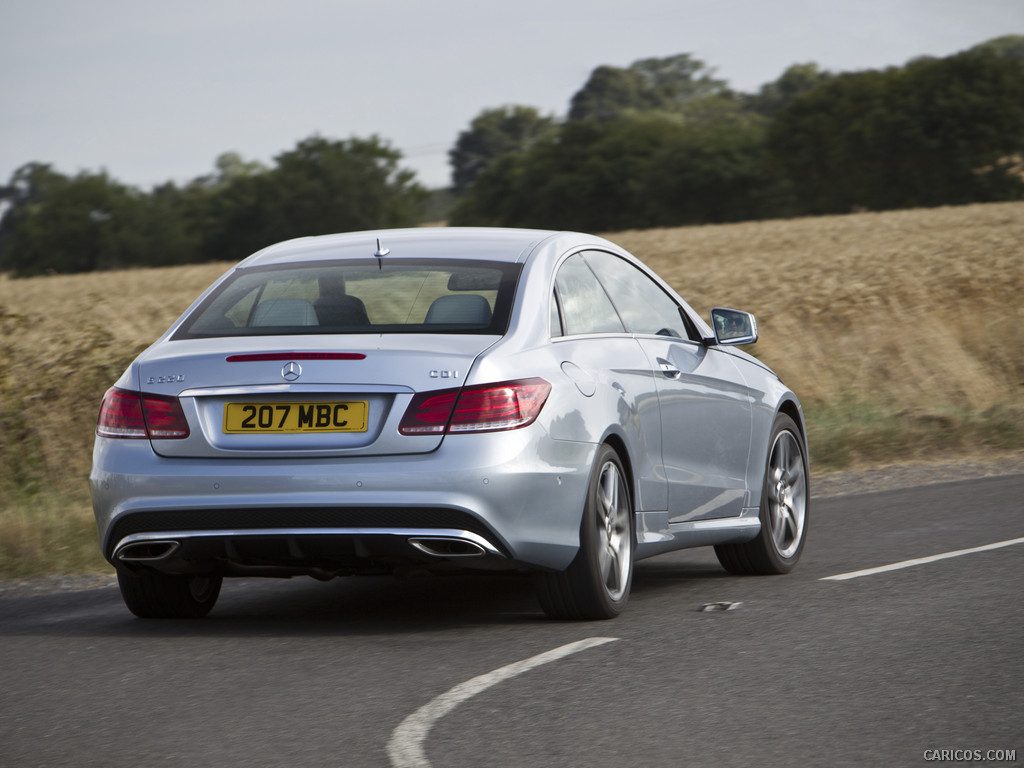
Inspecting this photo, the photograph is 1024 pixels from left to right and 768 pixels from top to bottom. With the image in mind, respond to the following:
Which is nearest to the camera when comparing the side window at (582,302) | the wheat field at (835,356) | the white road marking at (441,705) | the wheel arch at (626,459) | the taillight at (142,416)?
the white road marking at (441,705)

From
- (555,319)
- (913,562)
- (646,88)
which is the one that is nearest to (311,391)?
(555,319)

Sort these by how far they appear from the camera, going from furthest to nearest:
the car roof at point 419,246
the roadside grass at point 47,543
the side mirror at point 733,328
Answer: the roadside grass at point 47,543 < the side mirror at point 733,328 < the car roof at point 419,246

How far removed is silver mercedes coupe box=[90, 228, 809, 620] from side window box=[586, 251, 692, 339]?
0.12m

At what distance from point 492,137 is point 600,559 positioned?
16062 centimetres

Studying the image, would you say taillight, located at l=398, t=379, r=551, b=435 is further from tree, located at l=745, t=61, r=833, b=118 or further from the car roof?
tree, located at l=745, t=61, r=833, b=118

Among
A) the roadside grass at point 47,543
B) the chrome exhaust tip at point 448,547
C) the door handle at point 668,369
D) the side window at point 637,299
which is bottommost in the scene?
the roadside grass at point 47,543

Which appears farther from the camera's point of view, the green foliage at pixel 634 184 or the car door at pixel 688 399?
the green foliage at pixel 634 184

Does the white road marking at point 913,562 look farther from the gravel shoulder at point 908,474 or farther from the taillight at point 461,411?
the gravel shoulder at point 908,474

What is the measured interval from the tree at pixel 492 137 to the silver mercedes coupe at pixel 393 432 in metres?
158

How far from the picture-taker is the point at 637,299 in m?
7.14

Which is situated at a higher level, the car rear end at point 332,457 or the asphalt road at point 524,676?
the car rear end at point 332,457

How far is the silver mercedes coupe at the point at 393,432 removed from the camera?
18.4 ft

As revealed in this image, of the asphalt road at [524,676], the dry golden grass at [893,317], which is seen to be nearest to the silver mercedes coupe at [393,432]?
the asphalt road at [524,676]

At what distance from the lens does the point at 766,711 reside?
4641mm
